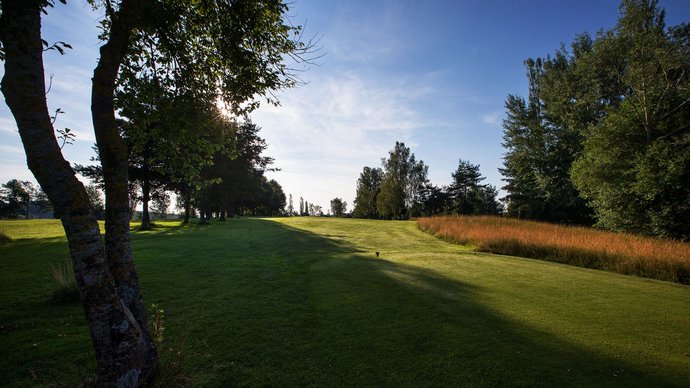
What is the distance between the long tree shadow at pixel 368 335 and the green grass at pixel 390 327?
21 mm

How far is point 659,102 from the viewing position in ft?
57.6

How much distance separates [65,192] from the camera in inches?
95.7

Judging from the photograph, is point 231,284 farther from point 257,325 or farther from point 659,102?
point 659,102

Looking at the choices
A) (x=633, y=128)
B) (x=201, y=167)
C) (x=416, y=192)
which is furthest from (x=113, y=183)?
(x=416, y=192)

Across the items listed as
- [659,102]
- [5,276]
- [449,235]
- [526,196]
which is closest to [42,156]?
[5,276]

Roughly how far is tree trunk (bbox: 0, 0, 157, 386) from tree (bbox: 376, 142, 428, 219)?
41.4 metres

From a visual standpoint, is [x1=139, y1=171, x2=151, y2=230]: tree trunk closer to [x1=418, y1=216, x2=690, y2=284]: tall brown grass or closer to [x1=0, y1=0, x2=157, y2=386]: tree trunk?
[x1=418, y1=216, x2=690, y2=284]: tall brown grass

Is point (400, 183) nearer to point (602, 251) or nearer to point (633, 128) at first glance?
point (633, 128)

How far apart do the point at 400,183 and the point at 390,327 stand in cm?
4260

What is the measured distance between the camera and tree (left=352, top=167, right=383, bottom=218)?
65.4 m

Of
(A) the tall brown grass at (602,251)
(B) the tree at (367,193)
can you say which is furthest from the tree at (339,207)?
(A) the tall brown grass at (602,251)

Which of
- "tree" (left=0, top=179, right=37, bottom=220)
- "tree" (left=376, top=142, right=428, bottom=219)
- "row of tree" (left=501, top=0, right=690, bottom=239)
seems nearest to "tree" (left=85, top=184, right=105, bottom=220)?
"tree" (left=0, top=179, right=37, bottom=220)

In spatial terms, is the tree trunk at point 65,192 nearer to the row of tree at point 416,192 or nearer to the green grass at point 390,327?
the green grass at point 390,327

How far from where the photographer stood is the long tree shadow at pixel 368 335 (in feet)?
11.3
